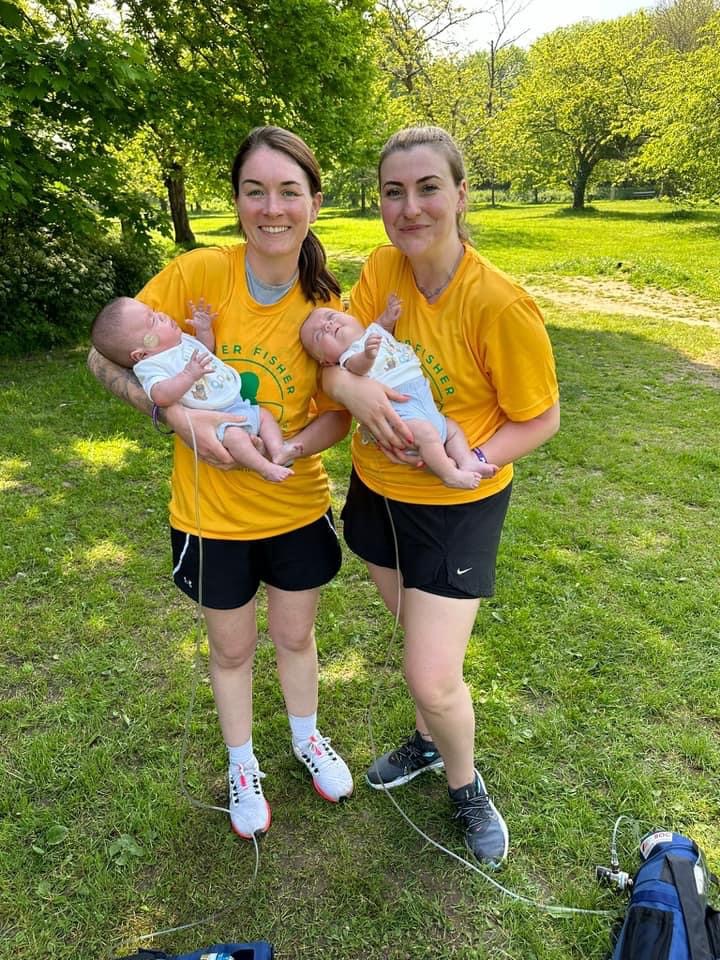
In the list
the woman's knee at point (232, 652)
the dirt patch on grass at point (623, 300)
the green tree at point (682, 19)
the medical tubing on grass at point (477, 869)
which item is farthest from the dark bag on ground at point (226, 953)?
the green tree at point (682, 19)

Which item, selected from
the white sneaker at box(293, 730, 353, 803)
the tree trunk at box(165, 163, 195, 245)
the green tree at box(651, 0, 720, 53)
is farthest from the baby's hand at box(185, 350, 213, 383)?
the green tree at box(651, 0, 720, 53)

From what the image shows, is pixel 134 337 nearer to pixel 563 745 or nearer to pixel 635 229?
pixel 563 745

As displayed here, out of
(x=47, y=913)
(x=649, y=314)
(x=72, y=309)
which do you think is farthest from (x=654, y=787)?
(x=649, y=314)

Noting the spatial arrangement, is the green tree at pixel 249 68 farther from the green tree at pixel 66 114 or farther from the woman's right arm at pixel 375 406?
the woman's right arm at pixel 375 406

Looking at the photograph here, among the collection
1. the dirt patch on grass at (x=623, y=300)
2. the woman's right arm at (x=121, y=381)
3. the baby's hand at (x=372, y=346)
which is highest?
the baby's hand at (x=372, y=346)

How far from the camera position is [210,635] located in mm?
2232

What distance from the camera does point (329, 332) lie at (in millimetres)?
1882

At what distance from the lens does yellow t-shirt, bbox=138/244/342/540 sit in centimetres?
193

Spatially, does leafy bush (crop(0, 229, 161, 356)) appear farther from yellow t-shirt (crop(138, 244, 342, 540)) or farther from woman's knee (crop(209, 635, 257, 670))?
woman's knee (crop(209, 635, 257, 670))

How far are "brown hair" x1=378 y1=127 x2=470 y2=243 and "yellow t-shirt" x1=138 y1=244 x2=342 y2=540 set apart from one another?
0.47m

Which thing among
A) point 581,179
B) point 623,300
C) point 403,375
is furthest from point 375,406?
point 581,179

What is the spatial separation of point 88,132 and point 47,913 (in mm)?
7888

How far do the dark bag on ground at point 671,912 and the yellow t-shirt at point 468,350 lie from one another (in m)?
1.29

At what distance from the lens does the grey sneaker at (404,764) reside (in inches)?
102
